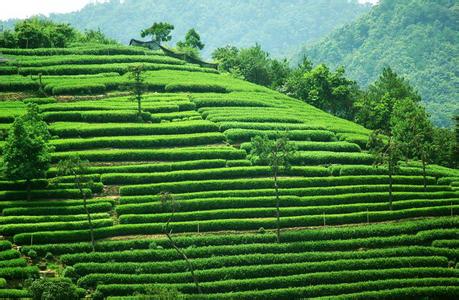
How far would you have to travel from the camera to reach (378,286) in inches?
2446

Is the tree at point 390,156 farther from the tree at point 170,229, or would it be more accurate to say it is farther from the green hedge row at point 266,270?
the tree at point 170,229

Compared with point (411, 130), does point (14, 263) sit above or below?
below

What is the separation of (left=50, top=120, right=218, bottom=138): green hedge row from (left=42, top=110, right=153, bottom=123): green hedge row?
2270mm

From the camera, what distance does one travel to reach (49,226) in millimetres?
Answer: 67938

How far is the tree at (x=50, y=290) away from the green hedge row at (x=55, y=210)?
13989 mm

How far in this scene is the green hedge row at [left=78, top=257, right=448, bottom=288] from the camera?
61250 mm

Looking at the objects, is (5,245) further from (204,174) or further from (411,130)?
(411,130)

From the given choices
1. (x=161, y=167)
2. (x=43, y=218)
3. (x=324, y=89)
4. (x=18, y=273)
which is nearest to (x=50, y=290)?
(x=18, y=273)

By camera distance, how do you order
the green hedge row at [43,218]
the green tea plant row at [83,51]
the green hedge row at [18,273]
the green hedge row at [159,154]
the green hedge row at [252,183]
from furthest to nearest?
the green tea plant row at [83,51] < the green hedge row at [159,154] < the green hedge row at [252,183] < the green hedge row at [43,218] < the green hedge row at [18,273]

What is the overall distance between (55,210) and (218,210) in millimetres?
15623

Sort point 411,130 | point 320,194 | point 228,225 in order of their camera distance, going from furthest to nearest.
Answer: point 411,130, point 320,194, point 228,225

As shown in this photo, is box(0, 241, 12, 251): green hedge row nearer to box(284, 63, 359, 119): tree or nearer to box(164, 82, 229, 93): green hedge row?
box(164, 82, 229, 93): green hedge row

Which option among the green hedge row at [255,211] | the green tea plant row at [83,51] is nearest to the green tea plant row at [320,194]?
the green hedge row at [255,211]

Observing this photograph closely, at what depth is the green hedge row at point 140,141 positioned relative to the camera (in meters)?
83.6
